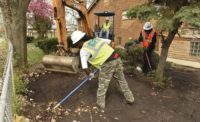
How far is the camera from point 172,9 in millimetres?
7480

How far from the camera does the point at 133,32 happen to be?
62.6ft

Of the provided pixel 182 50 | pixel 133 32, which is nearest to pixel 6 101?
pixel 182 50

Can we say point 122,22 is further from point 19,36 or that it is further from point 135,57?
point 19,36

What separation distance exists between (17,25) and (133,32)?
11443mm

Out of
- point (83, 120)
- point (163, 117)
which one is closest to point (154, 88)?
point (163, 117)

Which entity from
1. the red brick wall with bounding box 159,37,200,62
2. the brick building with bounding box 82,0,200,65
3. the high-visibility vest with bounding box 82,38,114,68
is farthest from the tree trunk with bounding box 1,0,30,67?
the red brick wall with bounding box 159,37,200,62

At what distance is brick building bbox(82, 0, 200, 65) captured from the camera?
13.6 m

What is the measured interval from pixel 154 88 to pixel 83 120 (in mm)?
2848

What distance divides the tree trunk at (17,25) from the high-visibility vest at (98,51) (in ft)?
12.3

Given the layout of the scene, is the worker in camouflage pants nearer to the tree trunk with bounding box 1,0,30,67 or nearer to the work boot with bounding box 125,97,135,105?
the work boot with bounding box 125,97,135,105

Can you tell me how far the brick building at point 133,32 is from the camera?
13.6 m

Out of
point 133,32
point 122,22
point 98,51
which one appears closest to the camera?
point 98,51

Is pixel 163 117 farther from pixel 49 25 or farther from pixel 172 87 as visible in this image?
pixel 49 25

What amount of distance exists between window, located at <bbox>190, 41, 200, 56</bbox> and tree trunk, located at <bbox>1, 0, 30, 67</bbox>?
27.5ft
